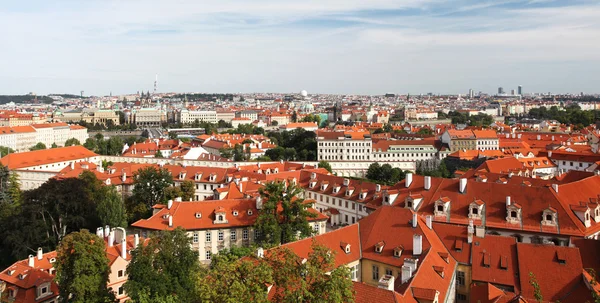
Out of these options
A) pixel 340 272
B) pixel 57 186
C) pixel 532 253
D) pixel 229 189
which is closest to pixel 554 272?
pixel 532 253

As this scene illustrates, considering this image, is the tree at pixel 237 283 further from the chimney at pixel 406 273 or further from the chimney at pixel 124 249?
the chimney at pixel 124 249

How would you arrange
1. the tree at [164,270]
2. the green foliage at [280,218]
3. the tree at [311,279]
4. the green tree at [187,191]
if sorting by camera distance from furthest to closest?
the green tree at [187,191], the green foliage at [280,218], the tree at [164,270], the tree at [311,279]

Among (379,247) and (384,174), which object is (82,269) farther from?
(384,174)

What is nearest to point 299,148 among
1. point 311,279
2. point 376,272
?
point 376,272

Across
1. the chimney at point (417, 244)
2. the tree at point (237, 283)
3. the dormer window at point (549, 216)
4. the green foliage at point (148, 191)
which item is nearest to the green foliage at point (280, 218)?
the chimney at point (417, 244)

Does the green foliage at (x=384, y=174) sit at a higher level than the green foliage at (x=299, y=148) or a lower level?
lower

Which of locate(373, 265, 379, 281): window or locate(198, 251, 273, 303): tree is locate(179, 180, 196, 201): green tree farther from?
locate(198, 251, 273, 303): tree
